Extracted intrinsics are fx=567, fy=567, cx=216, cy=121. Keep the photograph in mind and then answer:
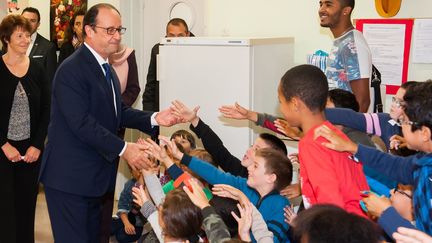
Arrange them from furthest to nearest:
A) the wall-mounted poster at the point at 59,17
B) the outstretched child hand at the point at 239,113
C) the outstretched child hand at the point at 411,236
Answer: the wall-mounted poster at the point at 59,17 → the outstretched child hand at the point at 239,113 → the outstretched child hand at the point at 411,236

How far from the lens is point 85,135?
2.66m

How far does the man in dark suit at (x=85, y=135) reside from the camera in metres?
2.67

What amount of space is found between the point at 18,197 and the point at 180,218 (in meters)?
1.71

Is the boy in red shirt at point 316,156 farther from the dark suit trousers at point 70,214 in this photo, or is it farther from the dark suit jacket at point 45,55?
the dark suit jacket at point 45,55

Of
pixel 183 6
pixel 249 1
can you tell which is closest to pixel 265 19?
pixel 249 1

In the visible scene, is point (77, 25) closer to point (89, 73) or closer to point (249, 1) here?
point (249, 1)

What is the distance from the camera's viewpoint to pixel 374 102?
11.9 feet

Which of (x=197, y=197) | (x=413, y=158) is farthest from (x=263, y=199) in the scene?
(x=413, y=158)

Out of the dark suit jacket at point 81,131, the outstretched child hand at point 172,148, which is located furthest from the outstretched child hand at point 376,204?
the dark suit jacket at point 81,131

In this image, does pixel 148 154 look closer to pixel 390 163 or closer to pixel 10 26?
pixel 390 163

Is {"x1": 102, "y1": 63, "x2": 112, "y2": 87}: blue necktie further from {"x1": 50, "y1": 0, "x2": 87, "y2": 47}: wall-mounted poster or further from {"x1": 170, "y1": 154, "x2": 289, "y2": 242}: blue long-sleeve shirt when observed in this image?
{"x1": 50, "y1": 0, "x2": 87, "y2": 47}: wall-mounted poster

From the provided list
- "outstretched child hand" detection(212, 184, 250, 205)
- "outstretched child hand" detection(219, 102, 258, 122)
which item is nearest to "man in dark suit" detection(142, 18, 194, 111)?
"outstretched child hand" detection(219, 102, 258, 122)

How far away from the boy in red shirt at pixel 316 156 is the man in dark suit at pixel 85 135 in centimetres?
89

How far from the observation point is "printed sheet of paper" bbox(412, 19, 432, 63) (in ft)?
12.6
